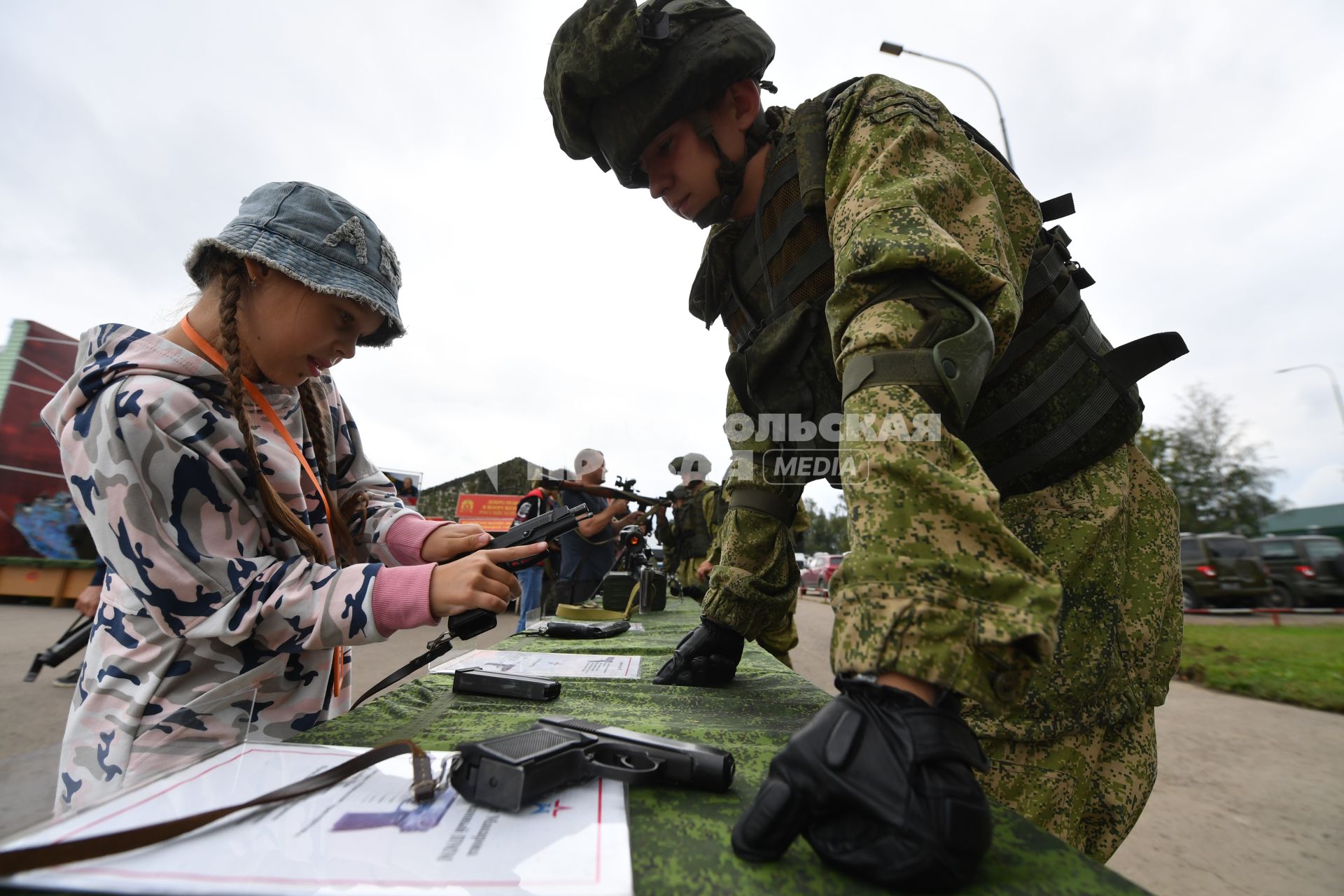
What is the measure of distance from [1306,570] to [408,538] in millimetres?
17196

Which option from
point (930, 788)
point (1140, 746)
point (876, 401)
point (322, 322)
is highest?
point (322, 322)

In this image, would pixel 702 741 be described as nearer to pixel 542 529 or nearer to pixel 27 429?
pixel 542 529

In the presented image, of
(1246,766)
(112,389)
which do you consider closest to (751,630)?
(112,389)

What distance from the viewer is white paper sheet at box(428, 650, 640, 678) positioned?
1533 mm

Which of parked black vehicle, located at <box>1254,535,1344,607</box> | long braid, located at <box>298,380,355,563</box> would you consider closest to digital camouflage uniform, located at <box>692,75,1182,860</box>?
long braid, located at <box>298,380,355,563</box>

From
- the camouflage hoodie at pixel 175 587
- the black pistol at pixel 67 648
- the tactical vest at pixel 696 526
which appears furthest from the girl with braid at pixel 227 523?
the tactical vest at pixel 696 526

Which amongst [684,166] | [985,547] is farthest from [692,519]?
[985,547]

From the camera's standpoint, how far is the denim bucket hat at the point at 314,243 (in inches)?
46.1

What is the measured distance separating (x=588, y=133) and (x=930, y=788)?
1464 millimetres

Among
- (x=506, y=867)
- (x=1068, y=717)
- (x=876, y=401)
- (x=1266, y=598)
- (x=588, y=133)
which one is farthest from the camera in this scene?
(x=1266, y=598)

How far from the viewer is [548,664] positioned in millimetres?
1685

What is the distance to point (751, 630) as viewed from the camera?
1567mm

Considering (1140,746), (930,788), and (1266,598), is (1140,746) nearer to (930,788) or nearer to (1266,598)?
(930,788)

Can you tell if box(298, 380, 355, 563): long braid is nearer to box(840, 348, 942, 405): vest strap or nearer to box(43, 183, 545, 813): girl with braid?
box(43, 183, 545, 813): girl with braid
